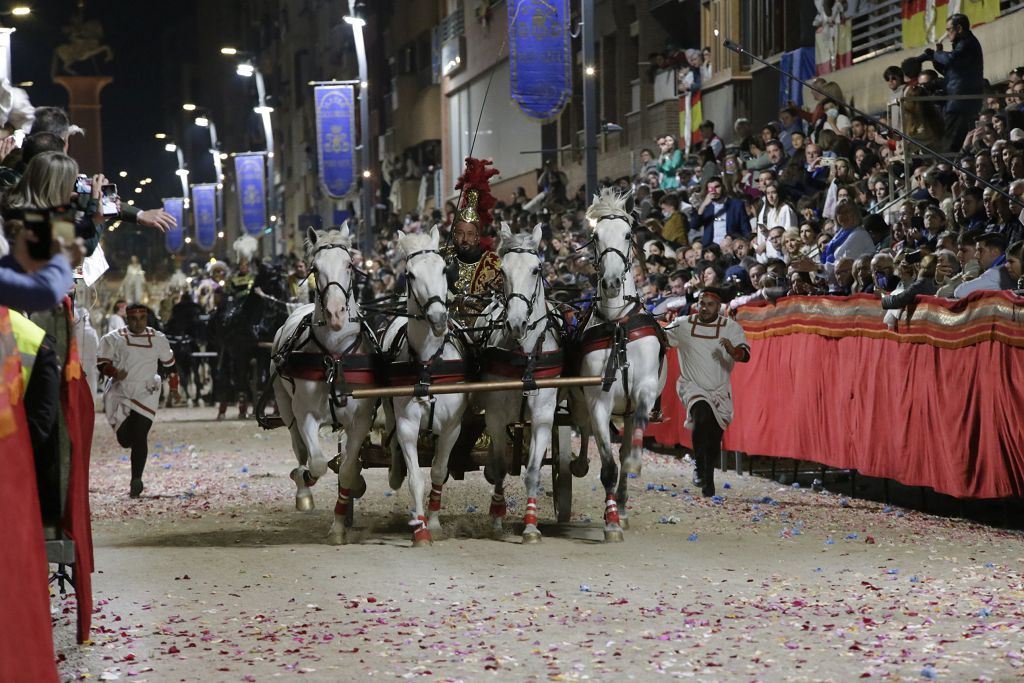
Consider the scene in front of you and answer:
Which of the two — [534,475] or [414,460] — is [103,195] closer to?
[414,460]

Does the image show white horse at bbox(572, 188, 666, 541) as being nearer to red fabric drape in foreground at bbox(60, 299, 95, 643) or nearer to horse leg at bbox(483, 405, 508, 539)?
horse leg at bbox(483, 405, 508, 539)

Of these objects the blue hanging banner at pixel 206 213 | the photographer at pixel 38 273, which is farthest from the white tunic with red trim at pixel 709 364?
the blue hanging banner at pixel 206 213

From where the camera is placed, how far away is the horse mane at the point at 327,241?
12422mm

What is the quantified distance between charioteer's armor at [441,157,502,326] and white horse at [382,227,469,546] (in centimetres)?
71

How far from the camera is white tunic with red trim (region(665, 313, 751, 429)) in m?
15.3

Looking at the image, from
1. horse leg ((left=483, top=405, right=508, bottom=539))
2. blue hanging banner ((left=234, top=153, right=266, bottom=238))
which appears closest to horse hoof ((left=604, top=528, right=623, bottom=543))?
horse leg ((left=483, top=405, right=508, bottom=539))

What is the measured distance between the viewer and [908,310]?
1370 centimetres

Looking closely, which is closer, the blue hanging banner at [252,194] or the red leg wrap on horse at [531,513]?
the red leg wrap on horse at [531,513]

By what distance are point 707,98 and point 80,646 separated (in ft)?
79.8

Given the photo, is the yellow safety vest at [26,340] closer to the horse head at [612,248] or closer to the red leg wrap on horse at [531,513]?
the red leg wrap on horse at [531,513]

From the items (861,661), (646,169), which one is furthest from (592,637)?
(646,169)

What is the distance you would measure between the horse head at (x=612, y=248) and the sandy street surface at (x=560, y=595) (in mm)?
1955

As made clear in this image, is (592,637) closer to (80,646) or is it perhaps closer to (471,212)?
(80,646)

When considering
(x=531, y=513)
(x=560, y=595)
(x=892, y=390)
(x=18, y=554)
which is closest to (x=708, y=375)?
(x=892, y=390)
